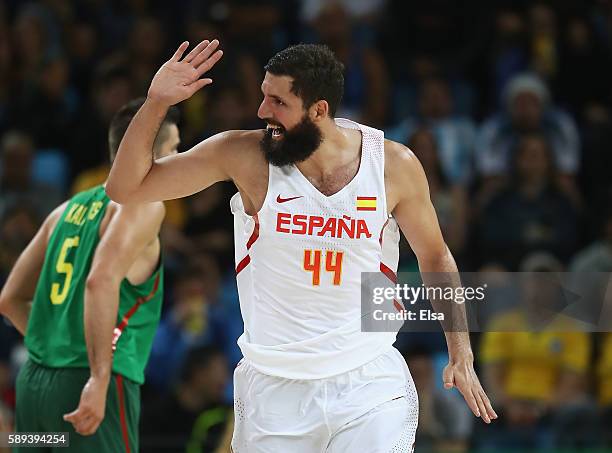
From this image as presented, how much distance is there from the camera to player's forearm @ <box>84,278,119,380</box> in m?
5.34

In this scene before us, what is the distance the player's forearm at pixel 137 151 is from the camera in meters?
4.87

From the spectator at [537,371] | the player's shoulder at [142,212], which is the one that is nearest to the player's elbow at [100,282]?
the player's shoulder at [142,212]

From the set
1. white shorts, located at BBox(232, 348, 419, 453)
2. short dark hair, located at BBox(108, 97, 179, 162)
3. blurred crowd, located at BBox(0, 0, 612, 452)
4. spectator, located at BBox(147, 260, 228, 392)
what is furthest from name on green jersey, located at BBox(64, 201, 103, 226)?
spectator, located at BBox(147, 260, 228, 392)

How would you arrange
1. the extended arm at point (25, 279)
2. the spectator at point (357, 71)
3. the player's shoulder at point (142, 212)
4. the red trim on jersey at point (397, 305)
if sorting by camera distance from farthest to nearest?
1. the spectator at point (357, 71)
2. the extended arm at point (25, 279)
3. the player's shoulder at point (142, 212)
4. the red trim on jersey at point (397, 305)

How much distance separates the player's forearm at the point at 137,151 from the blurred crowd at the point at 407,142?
3374mm

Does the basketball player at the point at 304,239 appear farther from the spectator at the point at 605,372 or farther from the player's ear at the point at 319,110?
the spectator at the point at 605,372

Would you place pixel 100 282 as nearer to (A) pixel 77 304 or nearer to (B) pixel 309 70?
(A) pixel 77 304

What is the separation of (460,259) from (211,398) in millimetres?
2618

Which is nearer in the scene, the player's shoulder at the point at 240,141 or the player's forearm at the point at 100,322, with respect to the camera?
the player's shoulder at the point at 240,141

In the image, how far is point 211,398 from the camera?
8.52 metres

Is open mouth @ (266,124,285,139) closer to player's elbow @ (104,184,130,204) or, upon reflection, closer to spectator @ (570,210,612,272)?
player's elbow @ (104,184,130,204)

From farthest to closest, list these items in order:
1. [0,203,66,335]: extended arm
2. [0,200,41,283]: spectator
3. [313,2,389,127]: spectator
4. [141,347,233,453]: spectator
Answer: [313,2,389,127]: spectator < [0,200,41,283]: spectator < [141,347,233,453]: spectator < [0,203,66,335]: extended arm

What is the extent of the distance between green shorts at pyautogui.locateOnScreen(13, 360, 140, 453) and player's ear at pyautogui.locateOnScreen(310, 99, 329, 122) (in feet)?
5.58

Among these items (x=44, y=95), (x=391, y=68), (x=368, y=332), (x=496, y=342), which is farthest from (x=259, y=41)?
(x=368, y=332)
